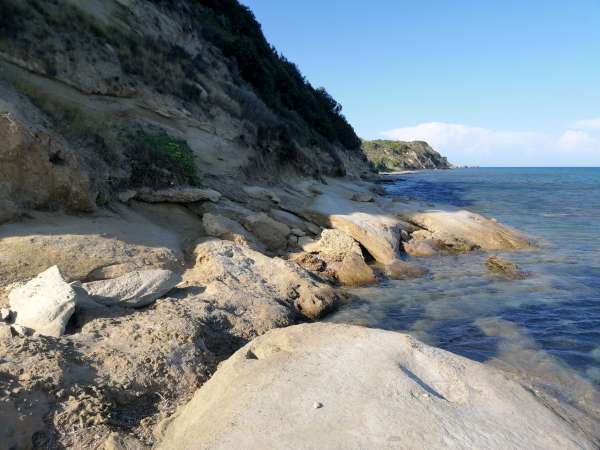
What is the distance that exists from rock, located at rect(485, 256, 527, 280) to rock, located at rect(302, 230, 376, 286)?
2845mm

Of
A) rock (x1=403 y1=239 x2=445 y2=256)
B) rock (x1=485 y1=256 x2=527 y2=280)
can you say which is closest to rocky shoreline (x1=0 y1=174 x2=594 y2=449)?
rock (x1=485 y1=256 x2=527 y2=280)

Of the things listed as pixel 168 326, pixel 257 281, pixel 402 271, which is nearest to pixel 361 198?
pixel 402 271

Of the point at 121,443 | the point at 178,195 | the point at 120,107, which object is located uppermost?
the point at 120,107

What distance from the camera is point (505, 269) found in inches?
386

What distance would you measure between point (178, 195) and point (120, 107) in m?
3.75

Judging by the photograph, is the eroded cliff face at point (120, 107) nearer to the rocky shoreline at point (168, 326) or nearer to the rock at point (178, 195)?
the rock at point (178, 195)

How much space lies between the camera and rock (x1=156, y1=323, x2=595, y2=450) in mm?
3033

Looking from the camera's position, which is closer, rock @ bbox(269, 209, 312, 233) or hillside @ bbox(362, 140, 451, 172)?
rock @ bbox(269, 209, 312, 233)

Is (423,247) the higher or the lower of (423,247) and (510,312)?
the lower

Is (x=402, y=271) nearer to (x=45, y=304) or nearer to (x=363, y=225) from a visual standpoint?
(x=363, y=225)

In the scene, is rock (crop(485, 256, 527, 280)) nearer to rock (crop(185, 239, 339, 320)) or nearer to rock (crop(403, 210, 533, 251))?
rock (crop(403, 210, 533, 251))

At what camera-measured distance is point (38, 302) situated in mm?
4672

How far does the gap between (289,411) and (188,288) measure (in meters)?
3.28

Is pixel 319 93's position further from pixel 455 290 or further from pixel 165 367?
pixel 165 367
